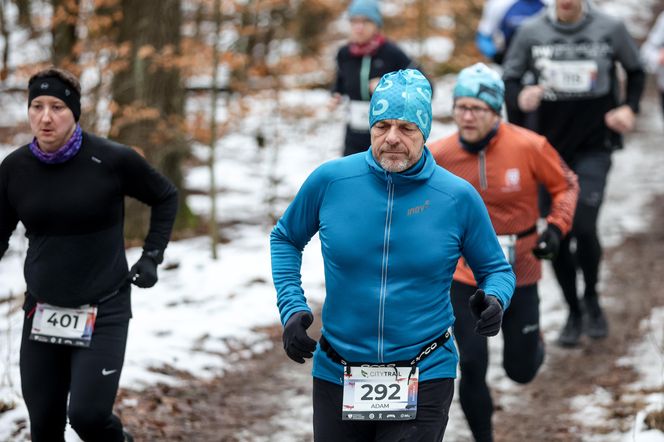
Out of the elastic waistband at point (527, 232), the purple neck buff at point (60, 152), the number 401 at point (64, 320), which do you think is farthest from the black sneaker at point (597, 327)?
the purple neck buff at point (60, 152)

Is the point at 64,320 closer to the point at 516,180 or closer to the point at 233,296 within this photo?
the point at 516,180

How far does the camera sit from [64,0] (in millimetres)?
8594

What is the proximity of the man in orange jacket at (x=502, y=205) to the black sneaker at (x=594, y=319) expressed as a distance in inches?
87.4

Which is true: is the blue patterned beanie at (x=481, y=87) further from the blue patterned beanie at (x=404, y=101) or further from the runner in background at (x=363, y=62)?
the runner in background at (x=363, y=62)

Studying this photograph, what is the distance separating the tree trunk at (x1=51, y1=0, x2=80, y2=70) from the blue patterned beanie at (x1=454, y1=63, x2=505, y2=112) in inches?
173

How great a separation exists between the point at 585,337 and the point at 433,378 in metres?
4.30

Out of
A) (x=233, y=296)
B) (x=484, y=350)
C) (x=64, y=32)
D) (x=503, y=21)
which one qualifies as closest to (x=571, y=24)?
(x=503, y=21)

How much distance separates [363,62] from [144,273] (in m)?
4.30

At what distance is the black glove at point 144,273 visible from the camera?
456cm

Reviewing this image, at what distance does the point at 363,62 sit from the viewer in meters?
8.38

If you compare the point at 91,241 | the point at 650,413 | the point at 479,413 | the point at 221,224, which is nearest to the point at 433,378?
the point at 479,413

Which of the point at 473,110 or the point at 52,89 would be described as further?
the point at 473,110

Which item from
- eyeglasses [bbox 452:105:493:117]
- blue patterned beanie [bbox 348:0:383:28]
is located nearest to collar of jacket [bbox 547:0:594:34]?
blue patterned beanie [bbox 348:0:383:28]

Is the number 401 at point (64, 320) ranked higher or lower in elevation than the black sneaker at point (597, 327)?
higher
